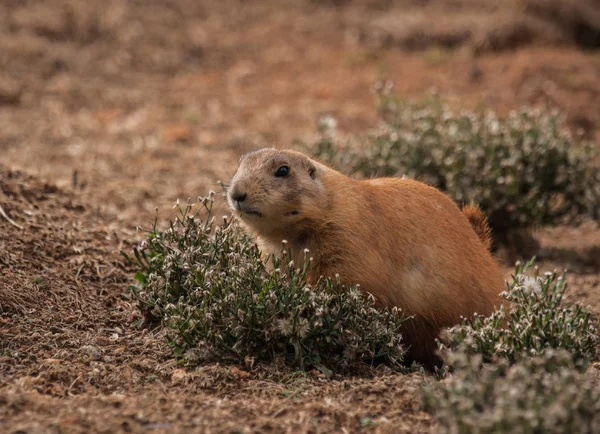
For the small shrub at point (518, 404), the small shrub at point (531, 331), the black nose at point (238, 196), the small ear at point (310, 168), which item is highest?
the small ear at point (310, 168)

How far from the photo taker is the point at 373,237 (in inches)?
197

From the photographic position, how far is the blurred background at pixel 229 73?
32.7 ft

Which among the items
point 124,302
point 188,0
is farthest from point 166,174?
point 188,0

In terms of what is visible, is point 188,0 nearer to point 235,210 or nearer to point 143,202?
point 143,202

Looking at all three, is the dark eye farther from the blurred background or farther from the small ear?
the blurred background

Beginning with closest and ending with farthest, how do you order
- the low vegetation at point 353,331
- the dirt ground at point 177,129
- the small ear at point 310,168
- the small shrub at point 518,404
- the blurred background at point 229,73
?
the small shrub at point 518,404 → the low vegetation at point 353,331 → the dirt ground at point 177,129 → the small ear at point 310,168 → the blurred background at point 229,73

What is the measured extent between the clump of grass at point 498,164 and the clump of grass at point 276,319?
9.26ft

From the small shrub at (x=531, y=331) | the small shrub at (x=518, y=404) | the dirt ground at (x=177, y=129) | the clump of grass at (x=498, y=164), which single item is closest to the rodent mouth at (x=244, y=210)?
the dirt ground at (x=177, y=129)

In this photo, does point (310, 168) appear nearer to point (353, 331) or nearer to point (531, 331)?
point (353, 331)

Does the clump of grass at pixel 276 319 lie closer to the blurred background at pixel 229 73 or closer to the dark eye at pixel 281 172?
the dark eye at pixel 281 172

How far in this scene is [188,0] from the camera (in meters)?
16.1

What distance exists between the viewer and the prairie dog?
16.1 feet

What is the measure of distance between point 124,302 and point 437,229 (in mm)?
2125

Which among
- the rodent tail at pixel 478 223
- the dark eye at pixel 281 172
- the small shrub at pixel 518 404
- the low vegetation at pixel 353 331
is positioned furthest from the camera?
the rodent tail at pixel 478 223
